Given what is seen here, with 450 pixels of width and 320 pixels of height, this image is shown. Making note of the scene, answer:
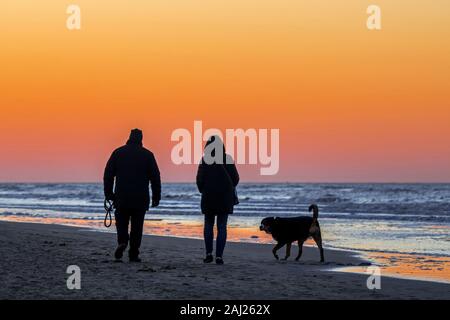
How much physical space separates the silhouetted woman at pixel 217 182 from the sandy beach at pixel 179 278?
703mm

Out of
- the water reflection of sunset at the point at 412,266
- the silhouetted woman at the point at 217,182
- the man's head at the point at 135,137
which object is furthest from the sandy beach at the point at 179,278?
the man's head at the point at 135,137

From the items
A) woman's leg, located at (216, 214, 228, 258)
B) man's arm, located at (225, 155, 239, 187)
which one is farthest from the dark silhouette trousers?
man's arm, located at (225, 155, 239, 187)

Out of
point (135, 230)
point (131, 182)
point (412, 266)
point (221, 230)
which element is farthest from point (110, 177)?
point (412, 266)

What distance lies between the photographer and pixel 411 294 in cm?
730

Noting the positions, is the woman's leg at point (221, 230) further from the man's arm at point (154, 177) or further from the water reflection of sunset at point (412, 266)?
the water reflection of sunset at point (412, 266)

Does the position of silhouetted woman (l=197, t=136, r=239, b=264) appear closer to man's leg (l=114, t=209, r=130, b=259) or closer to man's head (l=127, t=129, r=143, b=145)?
man's head (l=127, t=129, r=143, b=145)

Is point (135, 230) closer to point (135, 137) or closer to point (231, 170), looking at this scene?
point (135, 137)

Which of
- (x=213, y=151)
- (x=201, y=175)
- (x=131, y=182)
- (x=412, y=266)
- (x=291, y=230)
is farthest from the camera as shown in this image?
(x=291, y=230)

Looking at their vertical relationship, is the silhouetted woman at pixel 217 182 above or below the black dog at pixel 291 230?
above

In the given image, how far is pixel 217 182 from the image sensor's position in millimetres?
9539

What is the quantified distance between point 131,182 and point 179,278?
1.76 meters

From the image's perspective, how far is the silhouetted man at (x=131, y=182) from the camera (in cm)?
917

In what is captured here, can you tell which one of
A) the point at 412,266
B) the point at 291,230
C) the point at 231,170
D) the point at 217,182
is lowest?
the point at 412,266
